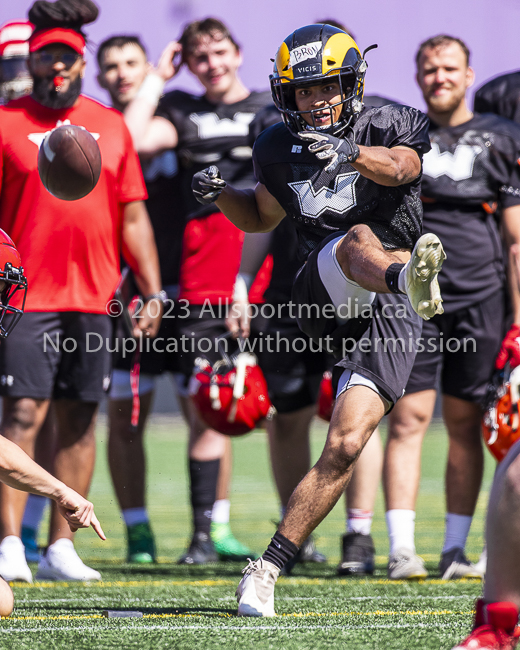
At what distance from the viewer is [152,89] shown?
15.5ft

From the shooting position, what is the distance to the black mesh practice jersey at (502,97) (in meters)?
4.50

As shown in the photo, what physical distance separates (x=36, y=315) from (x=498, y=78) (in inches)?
95.8

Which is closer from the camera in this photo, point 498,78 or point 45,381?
point 45,381

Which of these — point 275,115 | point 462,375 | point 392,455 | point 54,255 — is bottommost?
point 392,455

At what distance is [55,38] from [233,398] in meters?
1.66

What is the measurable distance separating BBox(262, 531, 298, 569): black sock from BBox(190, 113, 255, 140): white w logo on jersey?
2385 mm

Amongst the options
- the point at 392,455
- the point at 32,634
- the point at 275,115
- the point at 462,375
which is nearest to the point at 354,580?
the point at 392,455

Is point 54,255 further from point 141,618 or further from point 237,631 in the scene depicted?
point 237,631

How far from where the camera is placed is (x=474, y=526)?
5.66m

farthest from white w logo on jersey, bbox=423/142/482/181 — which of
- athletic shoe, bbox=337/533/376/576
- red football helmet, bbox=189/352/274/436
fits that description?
athletic shoe, bbox=337/533/376/576

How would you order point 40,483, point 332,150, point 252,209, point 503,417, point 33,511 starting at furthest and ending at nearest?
point 33,511, point 503,417, point 252,209, point 332,150, point 40,483

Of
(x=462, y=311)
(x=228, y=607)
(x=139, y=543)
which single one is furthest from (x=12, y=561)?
(x=462, y=311)

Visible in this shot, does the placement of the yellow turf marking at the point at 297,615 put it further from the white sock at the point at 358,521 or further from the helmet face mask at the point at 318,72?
the helmet face mask at the point at 318,72

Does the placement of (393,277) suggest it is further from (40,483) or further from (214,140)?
(214,140)
